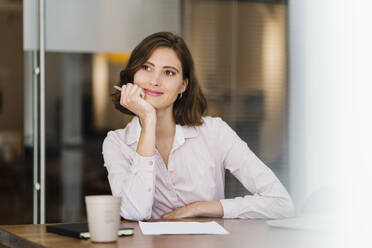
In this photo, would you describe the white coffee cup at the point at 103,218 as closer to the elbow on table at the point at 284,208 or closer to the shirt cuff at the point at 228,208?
the shirt cuff at the point at 228,208

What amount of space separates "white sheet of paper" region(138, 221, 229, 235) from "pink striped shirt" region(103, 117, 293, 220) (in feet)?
0.79

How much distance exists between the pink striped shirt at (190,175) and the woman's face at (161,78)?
109 millimetres

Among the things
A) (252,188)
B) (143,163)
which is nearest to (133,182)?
(143,163)

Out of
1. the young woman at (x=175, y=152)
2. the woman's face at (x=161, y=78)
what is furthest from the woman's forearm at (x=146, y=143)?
the woman's face at (x=161, y=78)

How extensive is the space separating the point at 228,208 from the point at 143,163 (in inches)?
11.8

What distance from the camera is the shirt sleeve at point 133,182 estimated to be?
1.89 metres

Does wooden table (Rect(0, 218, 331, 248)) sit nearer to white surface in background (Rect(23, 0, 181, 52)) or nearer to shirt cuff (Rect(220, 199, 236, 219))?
shirt cuff (Rect(220, 199, 236, 219))

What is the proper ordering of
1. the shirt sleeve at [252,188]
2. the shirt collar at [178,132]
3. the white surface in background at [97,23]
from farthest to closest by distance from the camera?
the white surface in background at [97,23]
the shirt collar at [178,132]
the shirt sleeve at [252,188]

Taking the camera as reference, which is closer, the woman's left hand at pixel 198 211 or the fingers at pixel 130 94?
the woman's left hand at pixel 198 211

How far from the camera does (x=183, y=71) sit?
241 cm

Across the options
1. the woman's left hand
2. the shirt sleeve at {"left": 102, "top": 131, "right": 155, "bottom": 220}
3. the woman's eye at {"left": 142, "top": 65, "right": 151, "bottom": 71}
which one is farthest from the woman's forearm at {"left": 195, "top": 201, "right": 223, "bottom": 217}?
the woman's eye at {"left": 142, "top": 65, "right": 151, "bottom": 71}

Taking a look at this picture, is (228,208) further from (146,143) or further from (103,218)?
(103,218)

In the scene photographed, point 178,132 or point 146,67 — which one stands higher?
point 146,67

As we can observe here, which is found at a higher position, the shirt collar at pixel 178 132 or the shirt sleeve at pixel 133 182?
the shirt collar at pixel 178 132
